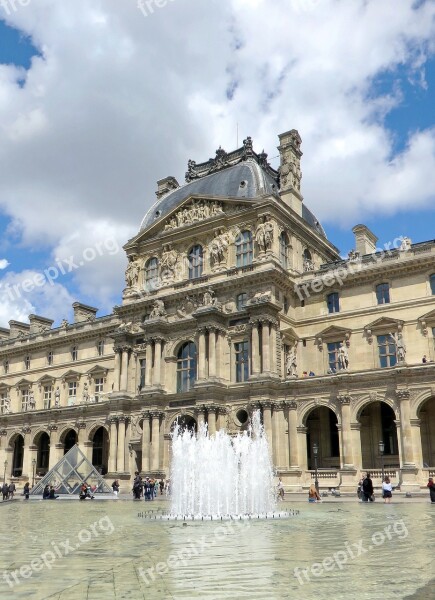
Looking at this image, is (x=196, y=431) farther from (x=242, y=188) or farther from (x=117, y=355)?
(x=242, y=188)

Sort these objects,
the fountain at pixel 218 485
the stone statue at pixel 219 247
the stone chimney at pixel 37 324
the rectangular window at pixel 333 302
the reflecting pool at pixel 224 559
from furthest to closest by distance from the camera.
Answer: the stone chimney at pixel 37 324
the stone statue at pixel 219 247
the rectangular window at pixel 333 302
the fountain at pixel 218 485
the reflecting pool at pixel 224 559

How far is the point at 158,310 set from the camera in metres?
50.7

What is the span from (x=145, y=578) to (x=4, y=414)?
60.1 meters

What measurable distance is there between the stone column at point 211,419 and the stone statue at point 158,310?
1003cm

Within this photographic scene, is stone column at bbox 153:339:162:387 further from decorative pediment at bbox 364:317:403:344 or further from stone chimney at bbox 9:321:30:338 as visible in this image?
stone chimney at bbox 9:321:30:338

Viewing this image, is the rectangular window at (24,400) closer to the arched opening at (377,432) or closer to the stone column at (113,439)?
the stone column at (113,439)

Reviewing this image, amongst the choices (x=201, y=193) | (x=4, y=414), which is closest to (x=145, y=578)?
(x=201, y=193)

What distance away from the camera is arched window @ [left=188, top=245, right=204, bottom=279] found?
52125mm

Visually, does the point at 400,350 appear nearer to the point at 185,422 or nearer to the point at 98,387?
the point at 185,422

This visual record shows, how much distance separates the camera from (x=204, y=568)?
11.8 meters

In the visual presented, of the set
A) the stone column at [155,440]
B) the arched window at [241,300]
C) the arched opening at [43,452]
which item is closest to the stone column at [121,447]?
the stone column at [155,440]

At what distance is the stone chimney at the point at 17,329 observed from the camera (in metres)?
78.9

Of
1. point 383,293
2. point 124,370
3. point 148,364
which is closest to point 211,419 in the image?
point 148,364

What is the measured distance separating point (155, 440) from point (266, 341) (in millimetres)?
12293
